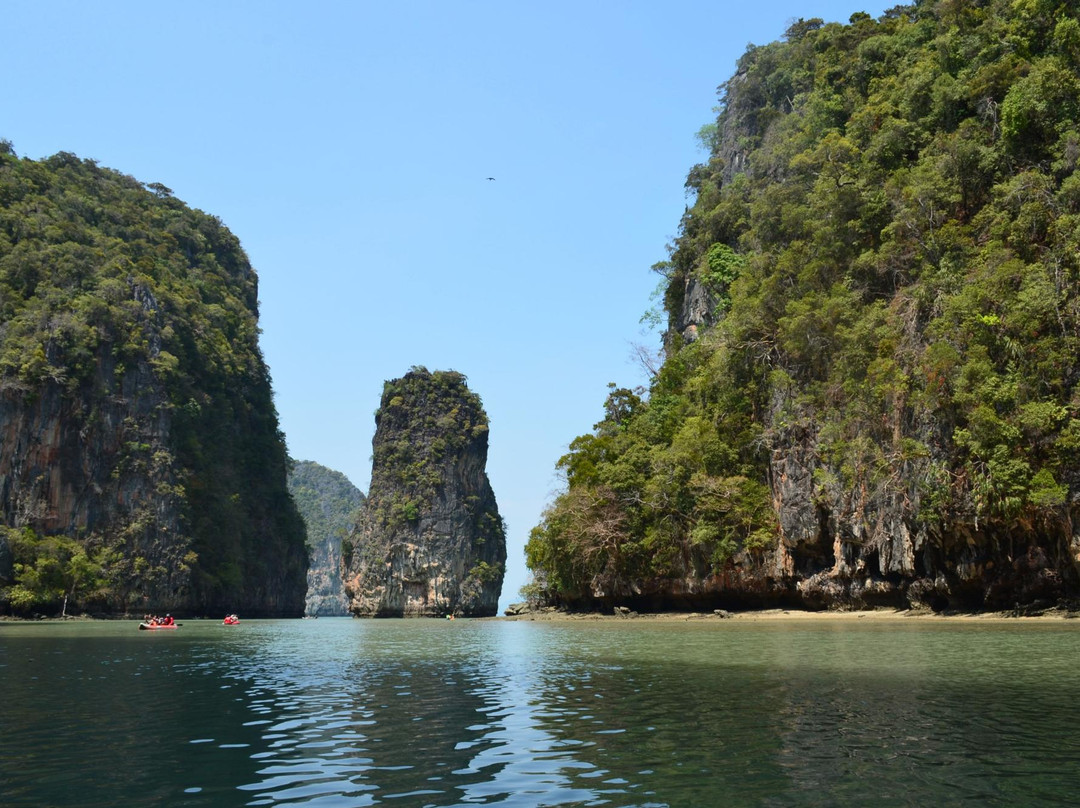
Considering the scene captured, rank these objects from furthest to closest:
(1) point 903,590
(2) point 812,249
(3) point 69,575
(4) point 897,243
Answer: (3) point 69,575, (2) point 812,249, (4) point 897,243, (1) point 903,590

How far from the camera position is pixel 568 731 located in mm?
10750

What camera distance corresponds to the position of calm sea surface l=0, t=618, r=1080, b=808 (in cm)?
761

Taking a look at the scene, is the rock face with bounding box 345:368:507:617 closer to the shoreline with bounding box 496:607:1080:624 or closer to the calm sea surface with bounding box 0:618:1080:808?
the shoreline with bounding box 496:607:1080:624

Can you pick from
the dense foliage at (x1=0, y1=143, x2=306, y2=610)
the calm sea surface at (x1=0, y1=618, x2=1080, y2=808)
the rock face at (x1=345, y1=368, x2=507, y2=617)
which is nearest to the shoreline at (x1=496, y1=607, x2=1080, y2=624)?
the calm sea surface at (x1=0, y1=618, x2=1080, y2=808)

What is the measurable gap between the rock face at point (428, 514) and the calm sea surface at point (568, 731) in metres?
87.7

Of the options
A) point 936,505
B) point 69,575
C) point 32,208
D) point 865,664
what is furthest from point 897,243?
point 32,208

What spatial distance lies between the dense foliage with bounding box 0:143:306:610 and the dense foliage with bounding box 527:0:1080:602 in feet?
112

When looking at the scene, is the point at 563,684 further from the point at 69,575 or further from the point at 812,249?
the point at 69,575

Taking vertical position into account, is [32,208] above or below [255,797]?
above

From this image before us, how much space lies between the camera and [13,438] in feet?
216

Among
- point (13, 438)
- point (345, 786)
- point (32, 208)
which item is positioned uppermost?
point (32, 208)

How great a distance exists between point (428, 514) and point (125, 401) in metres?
43.0

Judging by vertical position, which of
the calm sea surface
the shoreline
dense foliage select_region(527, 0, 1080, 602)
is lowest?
the calm sea surface

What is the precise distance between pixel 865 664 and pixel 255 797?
1308cm
